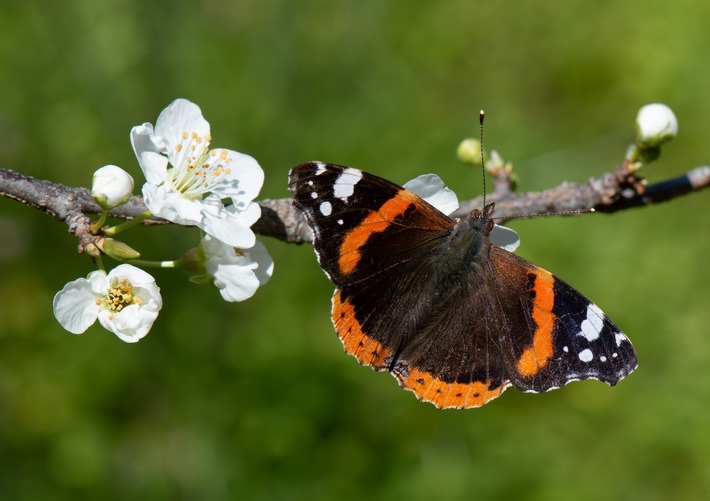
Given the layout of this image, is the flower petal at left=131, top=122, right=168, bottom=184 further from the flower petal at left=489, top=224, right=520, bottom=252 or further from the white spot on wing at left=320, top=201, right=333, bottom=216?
the flower petal at left=489, top=224, right=520, bottom=252

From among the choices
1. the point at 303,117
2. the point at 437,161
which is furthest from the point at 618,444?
the point at 303,117

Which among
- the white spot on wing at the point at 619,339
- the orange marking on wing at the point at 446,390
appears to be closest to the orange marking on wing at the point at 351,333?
the orange marking on wing at the point at 446,390

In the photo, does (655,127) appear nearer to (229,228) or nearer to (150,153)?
(229,228)

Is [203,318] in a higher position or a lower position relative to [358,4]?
lower

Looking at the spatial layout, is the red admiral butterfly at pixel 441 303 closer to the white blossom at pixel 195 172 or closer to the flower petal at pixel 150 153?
the white blossom at pixel 195 172

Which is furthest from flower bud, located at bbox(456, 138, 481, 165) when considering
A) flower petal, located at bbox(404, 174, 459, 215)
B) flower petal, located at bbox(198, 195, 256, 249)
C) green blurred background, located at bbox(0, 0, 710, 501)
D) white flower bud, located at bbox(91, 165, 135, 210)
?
green blurred background, located at bbox(0, 0, 710, 501)

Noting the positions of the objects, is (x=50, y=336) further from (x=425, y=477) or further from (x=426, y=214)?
(x=426, y=214)

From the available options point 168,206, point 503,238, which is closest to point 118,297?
point 168,206
